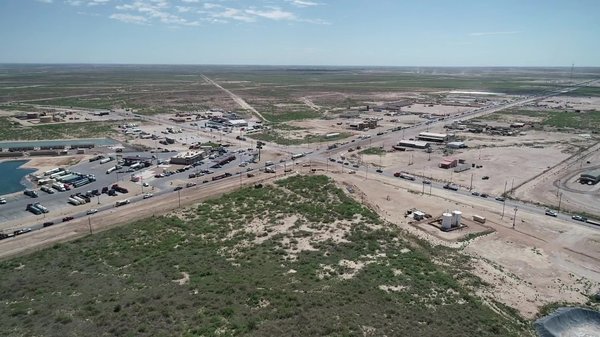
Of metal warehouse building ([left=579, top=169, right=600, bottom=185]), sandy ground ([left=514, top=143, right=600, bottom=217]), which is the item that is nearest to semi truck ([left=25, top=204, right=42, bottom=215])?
sandy ground ([left=514, top=143, right=600, bottom=217])

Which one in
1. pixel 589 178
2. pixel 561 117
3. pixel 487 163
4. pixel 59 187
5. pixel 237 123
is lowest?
pixel 59 187

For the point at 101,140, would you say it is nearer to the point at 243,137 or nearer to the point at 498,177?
the point at 243,137

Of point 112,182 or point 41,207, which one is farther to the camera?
point 112,182

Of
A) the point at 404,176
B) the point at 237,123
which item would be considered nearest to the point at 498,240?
the point at 404,176

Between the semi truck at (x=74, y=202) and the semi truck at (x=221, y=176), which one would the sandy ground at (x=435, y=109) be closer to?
the semi truck at (x=221, y=176)

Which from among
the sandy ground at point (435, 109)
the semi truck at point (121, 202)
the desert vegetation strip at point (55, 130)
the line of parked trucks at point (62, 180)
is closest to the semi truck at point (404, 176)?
the semi truck at point (121, 202)

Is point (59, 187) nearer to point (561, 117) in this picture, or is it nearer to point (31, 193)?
point (31, 193)
